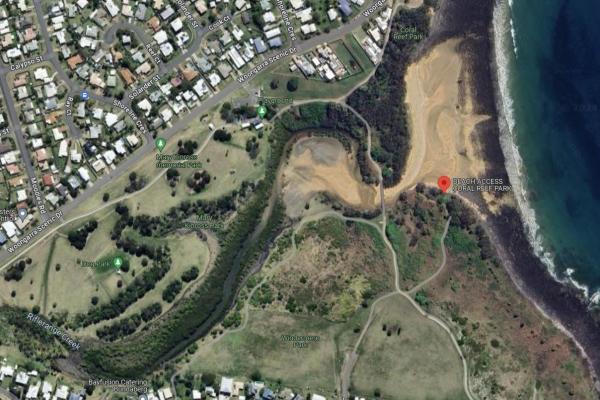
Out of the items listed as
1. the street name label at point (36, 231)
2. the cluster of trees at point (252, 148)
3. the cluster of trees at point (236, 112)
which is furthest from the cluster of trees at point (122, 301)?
the cluster of trees at point (236, 112)

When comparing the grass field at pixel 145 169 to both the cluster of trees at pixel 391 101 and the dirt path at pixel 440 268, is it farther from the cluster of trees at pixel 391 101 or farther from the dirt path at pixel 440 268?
the dirt path at pixel 440 268

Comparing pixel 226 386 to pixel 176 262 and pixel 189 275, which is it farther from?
pixel 176 262

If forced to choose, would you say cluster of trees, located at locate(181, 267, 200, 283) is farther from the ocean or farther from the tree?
the ocean

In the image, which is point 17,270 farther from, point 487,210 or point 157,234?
point 487,210

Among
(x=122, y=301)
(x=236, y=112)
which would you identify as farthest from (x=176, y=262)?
(x=236, y=112)

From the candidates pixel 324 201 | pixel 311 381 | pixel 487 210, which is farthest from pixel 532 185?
pixel 311 381

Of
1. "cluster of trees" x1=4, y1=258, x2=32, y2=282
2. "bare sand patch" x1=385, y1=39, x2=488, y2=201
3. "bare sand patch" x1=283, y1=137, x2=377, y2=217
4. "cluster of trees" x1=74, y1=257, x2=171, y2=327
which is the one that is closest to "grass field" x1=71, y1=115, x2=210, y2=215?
"cluster of trees" x1=4, y1=258, x2=32, y2=282
